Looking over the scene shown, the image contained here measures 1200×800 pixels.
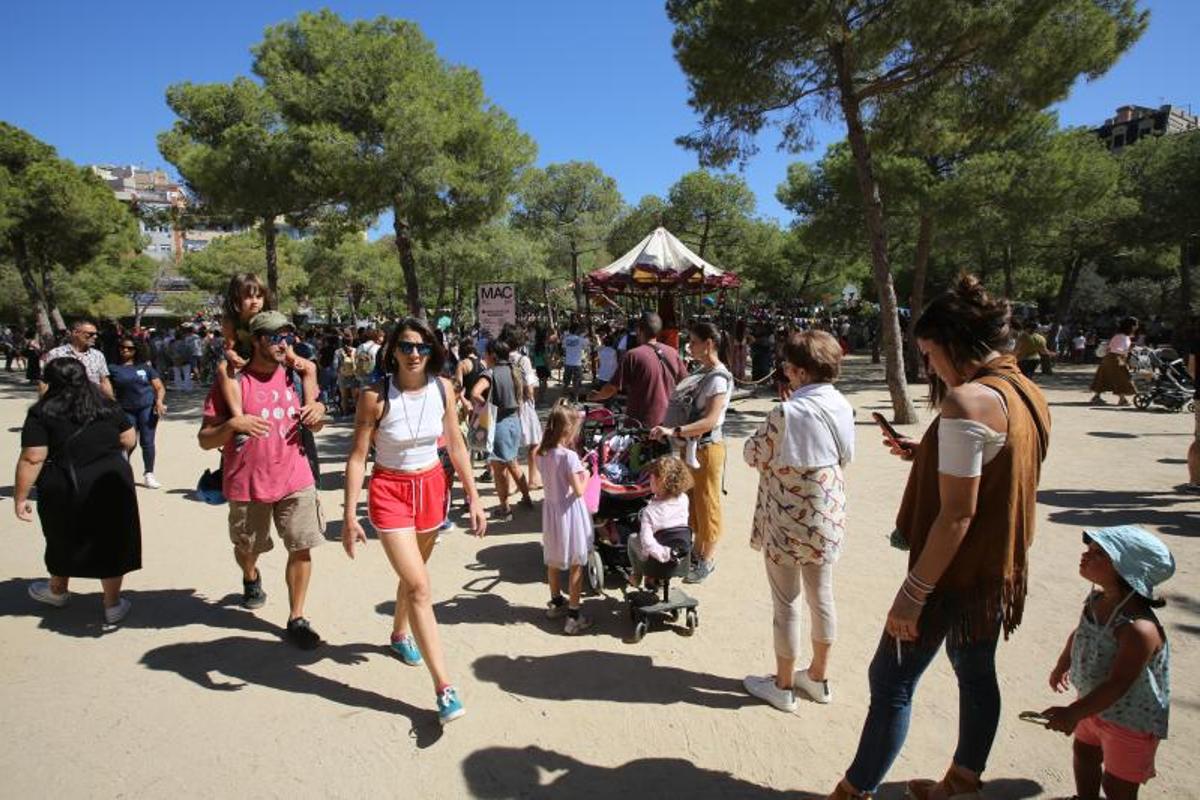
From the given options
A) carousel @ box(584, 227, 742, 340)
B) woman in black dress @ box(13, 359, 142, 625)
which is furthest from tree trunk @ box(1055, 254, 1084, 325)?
woman in black dress @ box(13, 359, 142, 625)

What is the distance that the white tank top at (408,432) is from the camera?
305 cm

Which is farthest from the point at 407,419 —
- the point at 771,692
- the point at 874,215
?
the point at 874,215

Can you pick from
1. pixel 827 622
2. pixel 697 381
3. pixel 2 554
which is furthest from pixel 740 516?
pixel 2 554

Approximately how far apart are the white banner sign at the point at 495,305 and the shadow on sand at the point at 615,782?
8.12m

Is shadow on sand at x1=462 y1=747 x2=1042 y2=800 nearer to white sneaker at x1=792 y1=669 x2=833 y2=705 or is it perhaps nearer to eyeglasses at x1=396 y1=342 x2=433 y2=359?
white sneaker at x1=792 y1=669 x2=833 y2=705

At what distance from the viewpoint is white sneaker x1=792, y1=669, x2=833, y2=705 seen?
3086 mm

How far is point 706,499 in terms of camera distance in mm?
4492

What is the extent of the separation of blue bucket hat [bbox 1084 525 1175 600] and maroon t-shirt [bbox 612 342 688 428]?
3.08m

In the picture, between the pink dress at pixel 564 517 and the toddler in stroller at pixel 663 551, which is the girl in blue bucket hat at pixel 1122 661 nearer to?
the toddler in stroller at pixel 663 551

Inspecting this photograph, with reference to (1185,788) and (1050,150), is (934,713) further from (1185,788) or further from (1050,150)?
(1050,150)

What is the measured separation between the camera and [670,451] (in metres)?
4.59

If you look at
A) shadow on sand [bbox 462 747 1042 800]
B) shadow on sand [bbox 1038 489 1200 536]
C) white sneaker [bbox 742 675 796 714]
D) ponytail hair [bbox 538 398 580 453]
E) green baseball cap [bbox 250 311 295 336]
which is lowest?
shadow on sand [bbox 462 747 1042 800]

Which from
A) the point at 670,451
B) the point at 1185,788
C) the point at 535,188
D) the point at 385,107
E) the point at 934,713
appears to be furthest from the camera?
the point at 535,188

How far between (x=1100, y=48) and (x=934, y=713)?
11620mm
